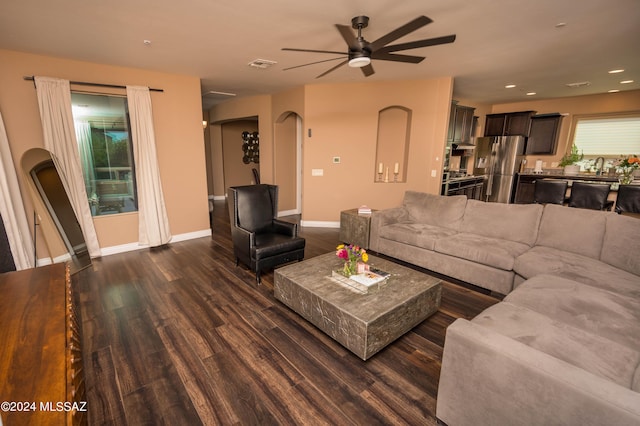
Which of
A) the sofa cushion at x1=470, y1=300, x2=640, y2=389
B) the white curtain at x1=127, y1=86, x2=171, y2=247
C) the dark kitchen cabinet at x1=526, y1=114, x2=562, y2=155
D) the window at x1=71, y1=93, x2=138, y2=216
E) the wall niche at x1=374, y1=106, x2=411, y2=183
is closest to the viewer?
the sofa cushion at x1=470, y1=300, x2=640, y2=389

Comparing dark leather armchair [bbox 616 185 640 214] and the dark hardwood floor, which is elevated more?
dark leather armchair [bbox 616 185 640 214]

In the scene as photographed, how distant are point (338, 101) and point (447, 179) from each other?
2.72 metres

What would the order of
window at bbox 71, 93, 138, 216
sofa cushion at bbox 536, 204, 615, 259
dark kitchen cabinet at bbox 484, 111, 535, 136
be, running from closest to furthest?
sofa cushion at bbox 536, 204, 615, 259 < window at bbox 71, 93, 138, 216 < dark kitchen cabinet at bbox 484, 111, 535, 136

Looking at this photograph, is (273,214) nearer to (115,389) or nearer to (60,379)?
(115,389)

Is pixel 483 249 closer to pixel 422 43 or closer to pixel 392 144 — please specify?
pixel 422 43

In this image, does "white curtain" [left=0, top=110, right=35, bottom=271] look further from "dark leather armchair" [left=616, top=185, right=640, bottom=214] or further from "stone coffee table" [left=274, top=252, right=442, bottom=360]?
"dark leather armchair" [left=616, top=185, right=640, bottom=214]

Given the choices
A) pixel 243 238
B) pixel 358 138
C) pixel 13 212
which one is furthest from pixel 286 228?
pixel 13 212

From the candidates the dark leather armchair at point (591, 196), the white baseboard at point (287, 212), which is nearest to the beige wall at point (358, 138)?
the white baseboard at point (287, 212)

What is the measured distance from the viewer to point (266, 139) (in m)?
6.71

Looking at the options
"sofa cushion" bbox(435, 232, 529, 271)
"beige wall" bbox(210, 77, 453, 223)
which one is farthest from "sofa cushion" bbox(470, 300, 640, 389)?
"beige wall" bbox(210, 77, 453, 223)

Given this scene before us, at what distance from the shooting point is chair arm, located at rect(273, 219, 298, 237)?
12.4 ft

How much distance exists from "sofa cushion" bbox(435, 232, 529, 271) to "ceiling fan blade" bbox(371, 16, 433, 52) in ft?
7.81

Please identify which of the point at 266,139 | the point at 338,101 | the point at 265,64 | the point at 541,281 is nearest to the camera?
the point at 541,281

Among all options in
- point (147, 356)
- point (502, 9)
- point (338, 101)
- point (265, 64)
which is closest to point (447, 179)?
point (338, 101)
